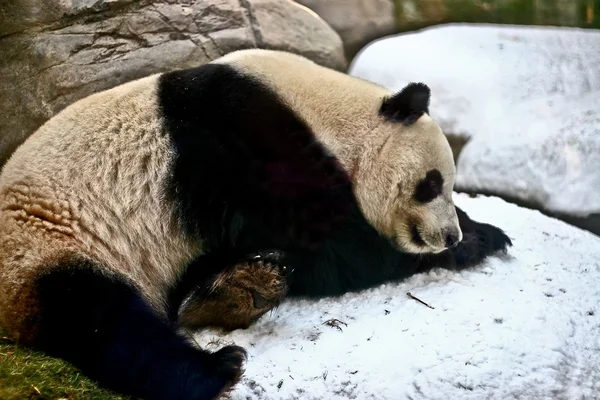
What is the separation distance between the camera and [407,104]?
3.01 meters

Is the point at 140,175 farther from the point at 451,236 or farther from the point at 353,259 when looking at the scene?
the point at 451,236

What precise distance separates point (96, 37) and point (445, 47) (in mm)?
1946

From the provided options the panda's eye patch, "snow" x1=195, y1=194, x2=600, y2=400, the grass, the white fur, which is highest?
the white fur

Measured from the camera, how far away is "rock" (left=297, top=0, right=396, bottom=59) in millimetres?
3215

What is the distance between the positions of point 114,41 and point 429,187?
1.99 meters

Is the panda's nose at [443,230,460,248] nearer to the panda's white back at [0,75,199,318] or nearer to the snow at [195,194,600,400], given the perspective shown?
the snow at [195,194,600,400]

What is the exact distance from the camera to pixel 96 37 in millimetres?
3621

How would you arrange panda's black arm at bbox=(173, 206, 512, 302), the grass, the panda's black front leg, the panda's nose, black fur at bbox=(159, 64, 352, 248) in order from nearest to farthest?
the grass < black fur at bbox=(159, 64, 352, 248) < panda's black arm at bbox=(173, 206, 512, 302) < the panda's nose < the panda's black front leg

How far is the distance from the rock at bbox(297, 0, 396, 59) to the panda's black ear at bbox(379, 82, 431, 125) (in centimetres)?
38

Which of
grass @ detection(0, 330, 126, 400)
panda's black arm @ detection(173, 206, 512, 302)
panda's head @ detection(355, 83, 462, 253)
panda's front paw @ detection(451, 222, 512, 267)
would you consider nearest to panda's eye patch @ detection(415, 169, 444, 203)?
panda's head @ detection(355, 83, 462, 253)

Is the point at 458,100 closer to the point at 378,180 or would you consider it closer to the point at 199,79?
the point at 378,180

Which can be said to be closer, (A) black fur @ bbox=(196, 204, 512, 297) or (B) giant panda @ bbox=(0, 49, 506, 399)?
(B) giant panda @ bbox=(0, 49, 506, 399)

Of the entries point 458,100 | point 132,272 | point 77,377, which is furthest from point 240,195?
point 458,100

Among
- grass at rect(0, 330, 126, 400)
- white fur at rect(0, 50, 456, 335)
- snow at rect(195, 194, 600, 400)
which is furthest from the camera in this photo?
white fur at rect(0, 50, 456, 335)
